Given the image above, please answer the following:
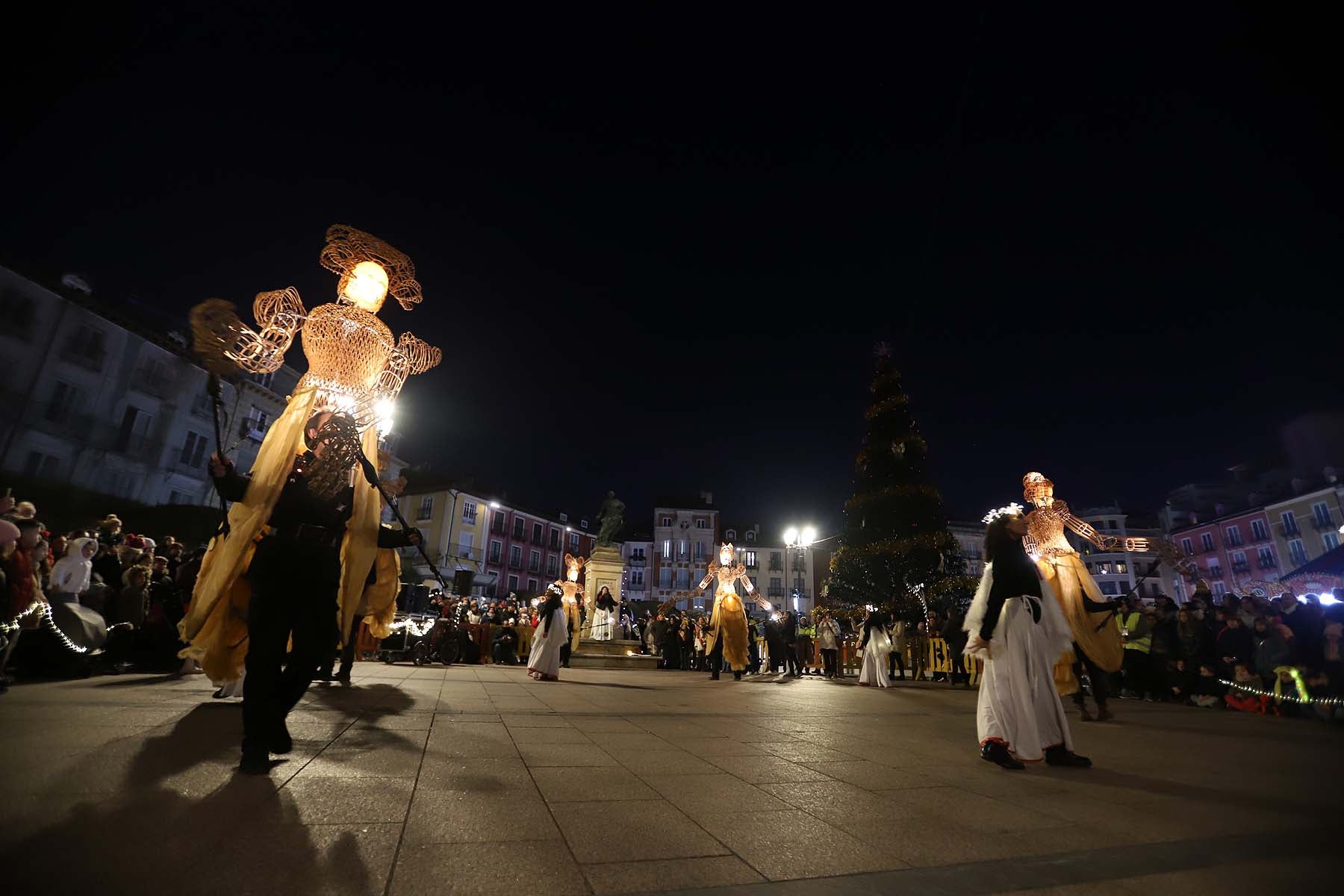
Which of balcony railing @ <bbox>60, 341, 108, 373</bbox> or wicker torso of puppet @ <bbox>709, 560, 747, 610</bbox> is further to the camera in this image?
balcony railing @ <bbox>60, 341, 108, 373</bbox>

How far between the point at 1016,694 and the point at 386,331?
6.69 meters

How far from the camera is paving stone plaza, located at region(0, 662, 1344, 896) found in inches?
75.5

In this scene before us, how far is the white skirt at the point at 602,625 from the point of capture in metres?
25.5

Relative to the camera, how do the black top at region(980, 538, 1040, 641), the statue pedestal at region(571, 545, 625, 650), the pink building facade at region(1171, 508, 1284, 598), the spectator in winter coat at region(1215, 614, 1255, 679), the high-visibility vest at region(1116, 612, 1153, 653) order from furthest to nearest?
1. the pink building facade at region(1171, 508, 1284, 598)
2. the statue pedestal at region(571, 545, 625, 650)
3. the high-visibility vest at region(1116, 612, 1153, 653)
4. the spectator in winter coat at region(1215, 614, 1255, 679)
5. the black top at region(980, 538, 1040, 641)

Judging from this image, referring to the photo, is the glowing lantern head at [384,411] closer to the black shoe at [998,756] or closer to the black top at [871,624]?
the black shoe at [998,756]

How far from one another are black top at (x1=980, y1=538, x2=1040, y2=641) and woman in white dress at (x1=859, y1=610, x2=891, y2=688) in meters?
9.14

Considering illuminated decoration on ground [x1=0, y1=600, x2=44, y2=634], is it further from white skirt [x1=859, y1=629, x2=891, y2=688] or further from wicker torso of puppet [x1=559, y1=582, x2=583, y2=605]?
white skirt [x1=859, y1=629, x2=891, y2=688]

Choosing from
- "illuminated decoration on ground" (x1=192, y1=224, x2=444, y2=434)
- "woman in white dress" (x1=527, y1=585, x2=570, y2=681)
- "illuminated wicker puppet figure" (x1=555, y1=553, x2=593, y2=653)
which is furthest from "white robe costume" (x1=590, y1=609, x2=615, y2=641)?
"illuminated decoration on ground" (x1=192, y1=224, x2=444, y2=434)

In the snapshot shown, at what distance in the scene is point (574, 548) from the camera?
64.9m

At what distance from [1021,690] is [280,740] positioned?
519 centimetres

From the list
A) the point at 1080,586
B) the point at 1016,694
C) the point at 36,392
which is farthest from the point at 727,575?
the point at 36,392

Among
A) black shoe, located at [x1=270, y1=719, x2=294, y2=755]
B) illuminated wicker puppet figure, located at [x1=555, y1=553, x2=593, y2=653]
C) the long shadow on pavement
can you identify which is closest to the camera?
the long shadow on pavement

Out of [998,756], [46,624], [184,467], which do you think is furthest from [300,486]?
[184,467]

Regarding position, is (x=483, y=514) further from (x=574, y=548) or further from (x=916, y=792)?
(x=916, y=792)
